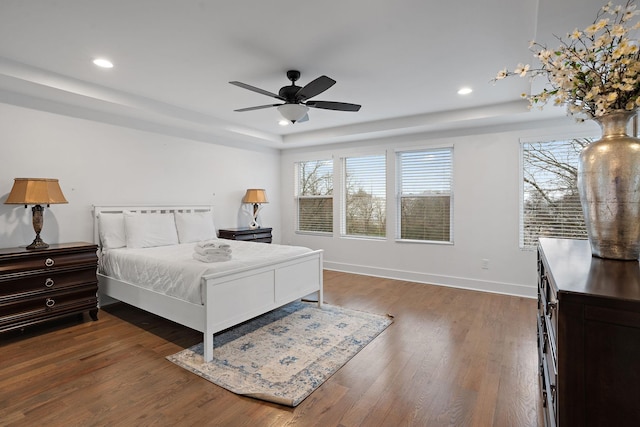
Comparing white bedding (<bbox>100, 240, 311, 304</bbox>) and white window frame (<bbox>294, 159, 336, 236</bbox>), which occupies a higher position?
white window frame (<bbox>294, 159, 336, 236</bbox>)

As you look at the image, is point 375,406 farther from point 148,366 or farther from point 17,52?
point 17,52

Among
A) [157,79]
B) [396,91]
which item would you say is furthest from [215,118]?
[396,91]

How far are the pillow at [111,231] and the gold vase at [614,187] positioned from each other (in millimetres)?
4325

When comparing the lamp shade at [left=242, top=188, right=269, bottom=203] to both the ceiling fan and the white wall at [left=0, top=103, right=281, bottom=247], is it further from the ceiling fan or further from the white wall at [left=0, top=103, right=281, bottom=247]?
the ceiling fan

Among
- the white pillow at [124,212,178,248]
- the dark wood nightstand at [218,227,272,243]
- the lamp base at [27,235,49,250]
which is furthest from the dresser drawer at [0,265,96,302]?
the dark wood nightstand at [218,227,272,243]

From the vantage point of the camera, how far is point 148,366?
96.4 inches

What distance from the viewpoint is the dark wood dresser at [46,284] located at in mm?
2840

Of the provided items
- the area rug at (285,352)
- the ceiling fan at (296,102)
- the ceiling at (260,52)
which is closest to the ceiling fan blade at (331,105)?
the ceiling fan at (296,102)

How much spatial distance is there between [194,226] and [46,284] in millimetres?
1751

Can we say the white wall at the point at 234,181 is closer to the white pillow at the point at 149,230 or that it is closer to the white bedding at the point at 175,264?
the white pillow at the point at 149,230

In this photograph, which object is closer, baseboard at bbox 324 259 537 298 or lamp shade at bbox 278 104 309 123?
lamp shade at bbox 278 104 309 123

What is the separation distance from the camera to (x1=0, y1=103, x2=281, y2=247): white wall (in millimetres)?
3281

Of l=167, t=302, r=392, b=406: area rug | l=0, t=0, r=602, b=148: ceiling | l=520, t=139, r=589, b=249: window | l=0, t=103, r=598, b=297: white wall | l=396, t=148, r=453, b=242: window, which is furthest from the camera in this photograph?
l=396, t=148, r=453, b=242: window

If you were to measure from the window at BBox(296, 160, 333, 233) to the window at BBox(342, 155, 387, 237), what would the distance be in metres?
0.34
